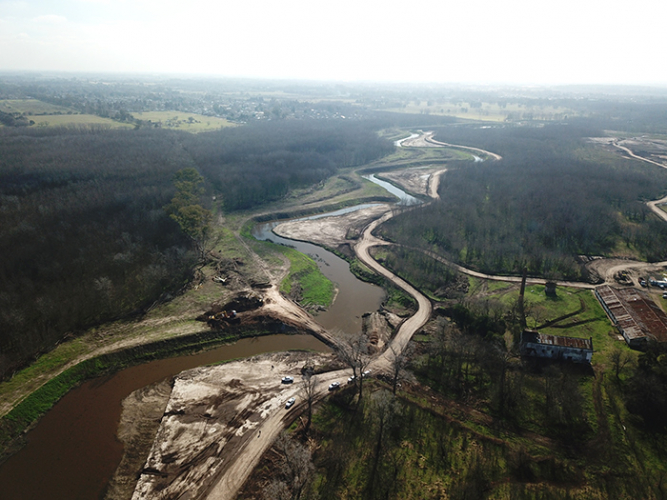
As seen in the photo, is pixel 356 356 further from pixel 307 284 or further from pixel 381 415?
pixel 307 284

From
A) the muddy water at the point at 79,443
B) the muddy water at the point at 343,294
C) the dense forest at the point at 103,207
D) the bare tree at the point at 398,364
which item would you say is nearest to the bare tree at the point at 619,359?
the bare tree at the point at 398,364

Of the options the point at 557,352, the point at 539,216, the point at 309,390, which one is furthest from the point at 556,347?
the point at 539,216

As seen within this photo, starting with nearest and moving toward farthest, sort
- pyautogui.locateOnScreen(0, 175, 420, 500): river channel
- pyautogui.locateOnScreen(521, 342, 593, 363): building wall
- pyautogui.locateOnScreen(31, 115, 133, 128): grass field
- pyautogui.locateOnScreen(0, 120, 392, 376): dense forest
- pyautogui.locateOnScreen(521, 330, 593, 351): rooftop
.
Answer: pyautogui.locateOnScreen(0, 175, 420, 500): river channel
pyautogui.locateOnScreen(521, 330, 593, 351): rooftop
pyautogui.locateOnScreen(521, 342, 593, 363): building wall
pyautogui.locateOnScreen(0, 120, 392, 376): dense forest
pyautogui.locateOnScreen(31, 115, 133, 128): grass field

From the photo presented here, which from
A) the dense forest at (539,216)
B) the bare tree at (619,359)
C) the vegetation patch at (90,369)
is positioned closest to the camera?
the vegetation patch at (90,369)

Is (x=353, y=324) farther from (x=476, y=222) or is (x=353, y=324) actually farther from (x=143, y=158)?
(x=143, y=158)

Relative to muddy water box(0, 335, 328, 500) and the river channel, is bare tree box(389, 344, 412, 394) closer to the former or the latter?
the river channel

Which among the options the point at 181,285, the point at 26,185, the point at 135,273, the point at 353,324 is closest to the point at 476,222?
the point at 353,324

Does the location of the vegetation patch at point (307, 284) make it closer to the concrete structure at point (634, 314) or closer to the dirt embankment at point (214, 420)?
the dirt embankment at point (214, 420)

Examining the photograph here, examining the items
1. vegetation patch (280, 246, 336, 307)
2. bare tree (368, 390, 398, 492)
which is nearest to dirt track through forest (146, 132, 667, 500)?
vegetation patch (280, 246, 336, 307)
